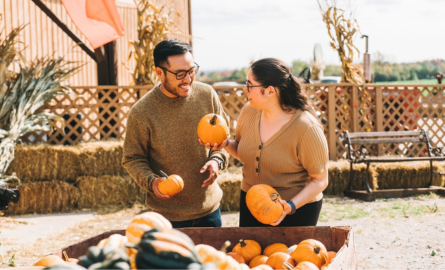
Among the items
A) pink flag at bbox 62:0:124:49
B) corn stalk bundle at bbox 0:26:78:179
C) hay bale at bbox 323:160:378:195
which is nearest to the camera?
pink flag at bbox 62:0:124:49

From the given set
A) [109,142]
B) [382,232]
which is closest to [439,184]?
[382,232]

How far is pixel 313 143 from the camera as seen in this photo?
2822 mm

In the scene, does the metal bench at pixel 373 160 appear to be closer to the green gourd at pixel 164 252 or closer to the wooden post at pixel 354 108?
the wooden post at pixel 354 108

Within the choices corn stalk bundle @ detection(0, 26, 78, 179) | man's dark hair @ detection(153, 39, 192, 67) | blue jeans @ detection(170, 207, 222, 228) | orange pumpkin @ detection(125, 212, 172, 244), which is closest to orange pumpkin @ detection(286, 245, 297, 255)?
orange pumpkin @ detection(125, 212, 172, 244)

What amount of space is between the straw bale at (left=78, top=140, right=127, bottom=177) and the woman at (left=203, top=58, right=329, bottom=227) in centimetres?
509

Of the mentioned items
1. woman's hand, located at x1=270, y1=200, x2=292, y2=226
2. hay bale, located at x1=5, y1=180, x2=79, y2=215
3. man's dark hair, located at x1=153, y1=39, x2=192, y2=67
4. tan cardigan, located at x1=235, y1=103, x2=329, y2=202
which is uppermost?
man's dark hair, located at x1=153, y1=39, x2=192, y2=67

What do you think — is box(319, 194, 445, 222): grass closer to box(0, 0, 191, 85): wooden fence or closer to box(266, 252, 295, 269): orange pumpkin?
box(0, 0, 191, 85): wooden fence

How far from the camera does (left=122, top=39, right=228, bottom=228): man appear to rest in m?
3.09

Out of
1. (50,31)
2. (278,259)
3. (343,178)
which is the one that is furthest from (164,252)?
(50,31)

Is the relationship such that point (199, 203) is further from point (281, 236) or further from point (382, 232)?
point (382, 232)

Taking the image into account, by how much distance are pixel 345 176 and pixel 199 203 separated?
19.0ft

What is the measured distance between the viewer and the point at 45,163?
7617mm

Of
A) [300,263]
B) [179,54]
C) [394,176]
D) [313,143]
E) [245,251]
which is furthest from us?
[394,176]

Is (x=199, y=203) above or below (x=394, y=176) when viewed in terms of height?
above
